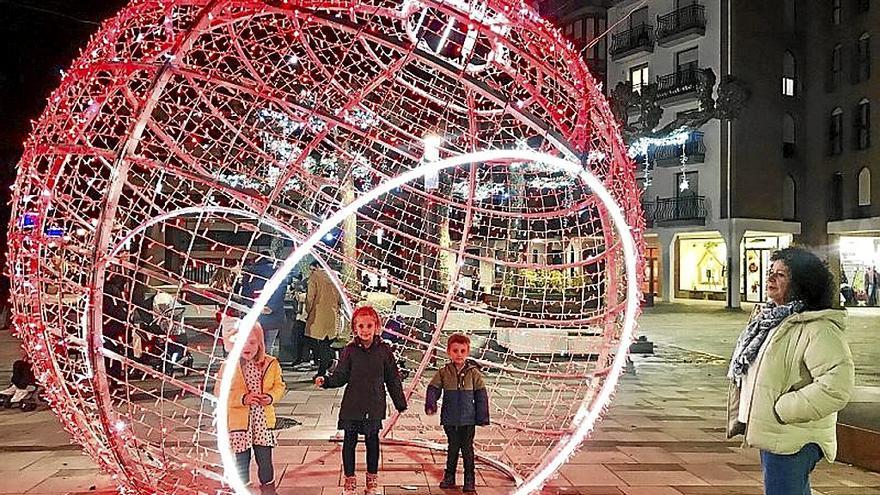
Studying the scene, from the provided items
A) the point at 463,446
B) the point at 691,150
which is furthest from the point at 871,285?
the point at 463,446

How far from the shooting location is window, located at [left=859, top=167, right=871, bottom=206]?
31984mm

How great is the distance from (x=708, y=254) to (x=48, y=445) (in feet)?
105

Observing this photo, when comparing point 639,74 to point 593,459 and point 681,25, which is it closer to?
point 681,25

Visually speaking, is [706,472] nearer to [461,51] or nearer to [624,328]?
[624,328]

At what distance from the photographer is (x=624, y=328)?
182 inches

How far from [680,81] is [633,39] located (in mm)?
3652

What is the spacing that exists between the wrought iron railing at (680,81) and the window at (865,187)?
7.60 meters

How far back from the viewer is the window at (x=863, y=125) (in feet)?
105

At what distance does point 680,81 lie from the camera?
111ft

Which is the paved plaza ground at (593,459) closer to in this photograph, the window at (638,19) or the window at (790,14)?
the window at (790,14)

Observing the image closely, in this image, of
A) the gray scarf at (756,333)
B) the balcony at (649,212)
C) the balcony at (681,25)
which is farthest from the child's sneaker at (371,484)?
the balcony at (649,212)

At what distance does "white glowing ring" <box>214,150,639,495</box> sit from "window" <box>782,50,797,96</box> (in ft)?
108

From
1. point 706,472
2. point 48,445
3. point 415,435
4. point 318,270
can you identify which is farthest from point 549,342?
point 48,445

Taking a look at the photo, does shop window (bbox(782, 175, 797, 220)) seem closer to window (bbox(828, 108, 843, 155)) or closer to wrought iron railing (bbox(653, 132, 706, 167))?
window (bbox(828, 108, 843, 155))
